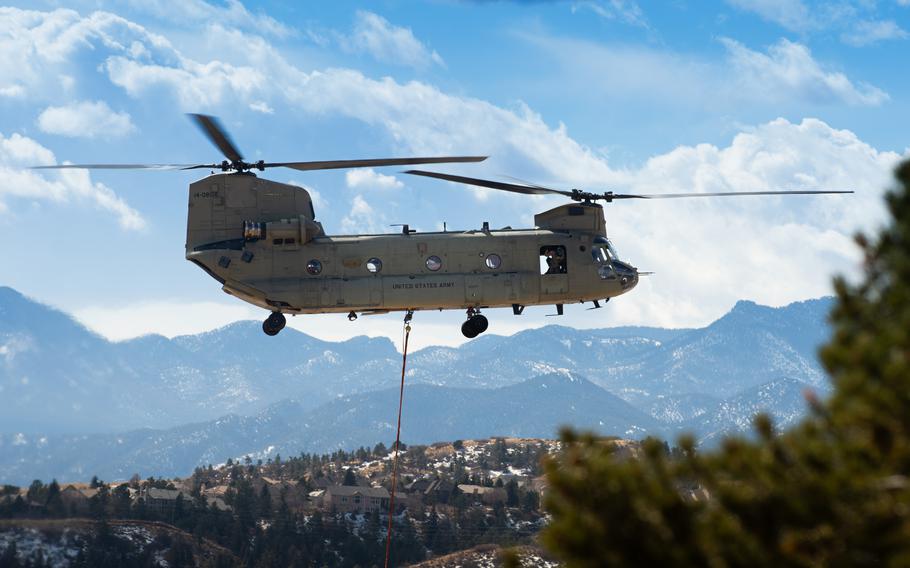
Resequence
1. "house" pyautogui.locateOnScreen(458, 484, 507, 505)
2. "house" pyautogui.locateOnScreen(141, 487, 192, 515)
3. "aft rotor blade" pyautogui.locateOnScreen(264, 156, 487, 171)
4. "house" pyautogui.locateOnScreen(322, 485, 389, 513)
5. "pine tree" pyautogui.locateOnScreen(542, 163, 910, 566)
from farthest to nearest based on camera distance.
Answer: "house" pyautogui.locateOnScreen(458, 484, 507, 505), "house" pyautogui.locateOnScreen(322, 485, 389, 513), "house" pyautogui.locateOnScreen(141, 487, 192, 515), "aft rotor blade" pyautogui.locateOnScreen(264, 156, 487, 171), "pine tree" pyautogui.locateOnScreen(542, 163, 910, 566)

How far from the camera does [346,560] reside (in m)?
115

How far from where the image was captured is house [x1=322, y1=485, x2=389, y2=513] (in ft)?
445

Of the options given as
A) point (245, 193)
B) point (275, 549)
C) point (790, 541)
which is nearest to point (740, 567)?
point (790, 541)

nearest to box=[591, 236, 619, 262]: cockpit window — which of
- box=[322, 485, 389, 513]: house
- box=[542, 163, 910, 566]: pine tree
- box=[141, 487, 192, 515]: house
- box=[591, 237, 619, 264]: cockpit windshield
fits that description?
box=[591, 237, 619, 264]: cockpit windshield

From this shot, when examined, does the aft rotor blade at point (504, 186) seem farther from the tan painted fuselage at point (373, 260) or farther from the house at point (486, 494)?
the house at point (486, 494)

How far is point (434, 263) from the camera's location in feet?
135

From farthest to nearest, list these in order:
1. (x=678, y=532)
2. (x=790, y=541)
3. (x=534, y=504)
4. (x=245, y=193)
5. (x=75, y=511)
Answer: (x=534, y=504), (x=75, y=511), (x=245, y=193), (x=678, y=532), (x=790, y=541)

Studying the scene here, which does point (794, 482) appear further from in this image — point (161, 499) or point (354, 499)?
point (354, 499)

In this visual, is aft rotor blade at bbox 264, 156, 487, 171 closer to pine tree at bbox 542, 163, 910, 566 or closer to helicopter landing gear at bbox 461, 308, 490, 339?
helicopter landing gear at bbox 461, 308, 490, 339

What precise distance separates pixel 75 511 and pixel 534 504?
78.8m

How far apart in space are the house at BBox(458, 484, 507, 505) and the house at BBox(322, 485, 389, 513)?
9.36 m

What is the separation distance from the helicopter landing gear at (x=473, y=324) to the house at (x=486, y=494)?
328ft

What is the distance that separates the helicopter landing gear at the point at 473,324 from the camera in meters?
41.7

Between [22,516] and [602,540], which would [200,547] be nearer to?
[22,516]
